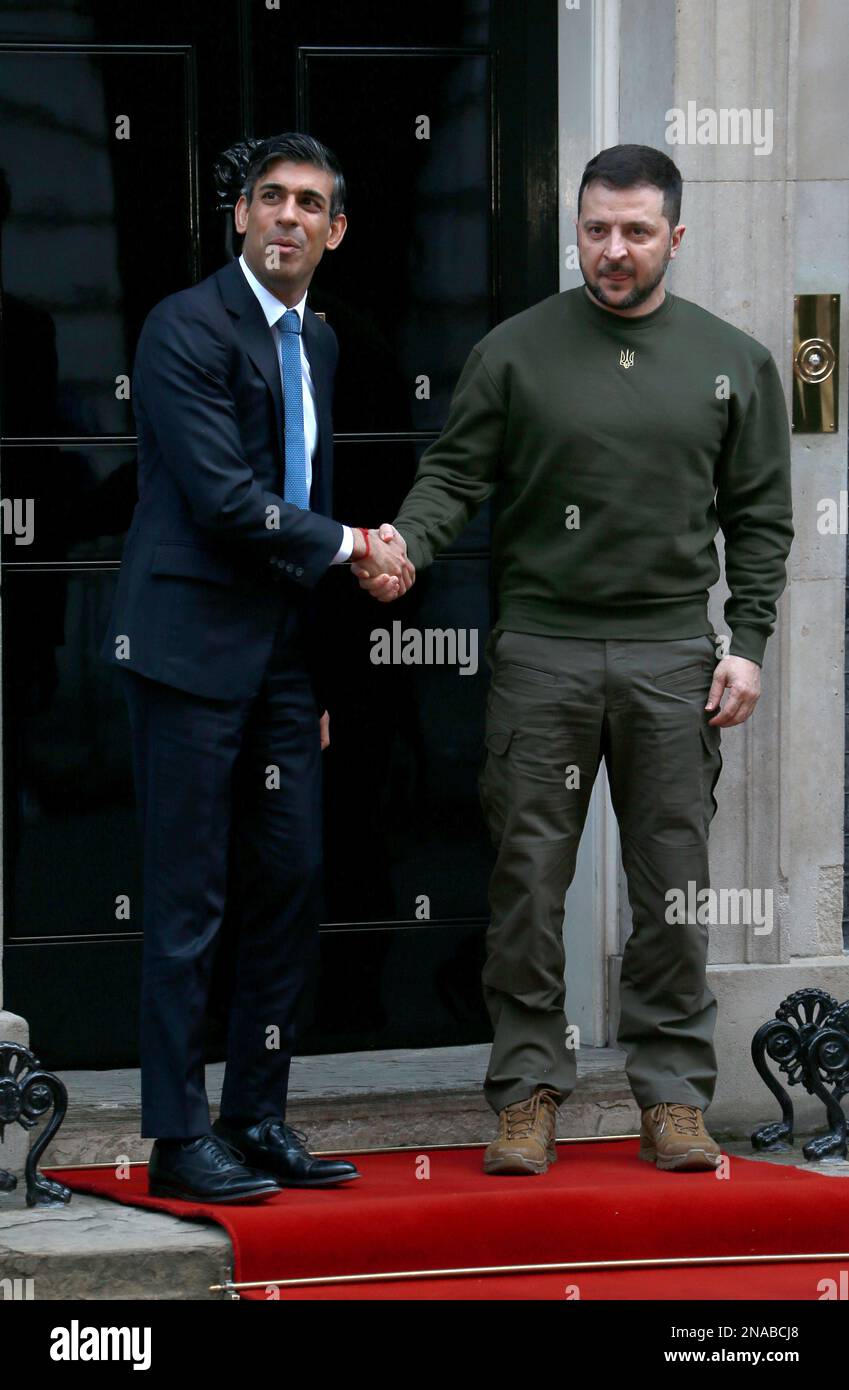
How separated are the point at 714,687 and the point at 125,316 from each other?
1902 mm

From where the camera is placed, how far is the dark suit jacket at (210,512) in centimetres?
523

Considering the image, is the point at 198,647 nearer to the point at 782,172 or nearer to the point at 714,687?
the point at 714,687

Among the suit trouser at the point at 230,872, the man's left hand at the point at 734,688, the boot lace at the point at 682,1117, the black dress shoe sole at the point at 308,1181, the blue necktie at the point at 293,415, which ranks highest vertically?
the blue necktie at the point at 293,415

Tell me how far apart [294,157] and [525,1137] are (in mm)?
2296

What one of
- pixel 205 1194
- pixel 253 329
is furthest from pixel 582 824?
pixel 253 329

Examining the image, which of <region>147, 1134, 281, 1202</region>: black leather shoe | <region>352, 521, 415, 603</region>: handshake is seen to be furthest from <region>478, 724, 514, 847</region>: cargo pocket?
<region>147, 1134, 281, 1202</region>: black leather shoe

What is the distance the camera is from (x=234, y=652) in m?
5.37

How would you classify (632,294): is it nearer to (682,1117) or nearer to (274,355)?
(274,355)

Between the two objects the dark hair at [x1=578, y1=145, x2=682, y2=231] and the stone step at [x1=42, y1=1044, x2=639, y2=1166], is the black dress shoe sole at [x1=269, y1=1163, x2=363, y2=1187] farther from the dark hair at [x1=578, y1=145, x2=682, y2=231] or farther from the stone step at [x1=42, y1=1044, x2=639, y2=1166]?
the dark hair at [x1=578, y1=145, x2=682, y2=231]

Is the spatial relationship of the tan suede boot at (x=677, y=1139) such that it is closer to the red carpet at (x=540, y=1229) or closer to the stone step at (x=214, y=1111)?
the red carpet at (x=540, y=1229)

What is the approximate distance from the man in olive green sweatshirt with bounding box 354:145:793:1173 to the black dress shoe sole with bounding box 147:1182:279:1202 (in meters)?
0.62

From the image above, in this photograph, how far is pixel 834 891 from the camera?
22.0 feet

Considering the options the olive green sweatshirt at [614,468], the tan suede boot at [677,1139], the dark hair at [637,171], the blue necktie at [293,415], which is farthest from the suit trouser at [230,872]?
the dark hair at [637,171]
